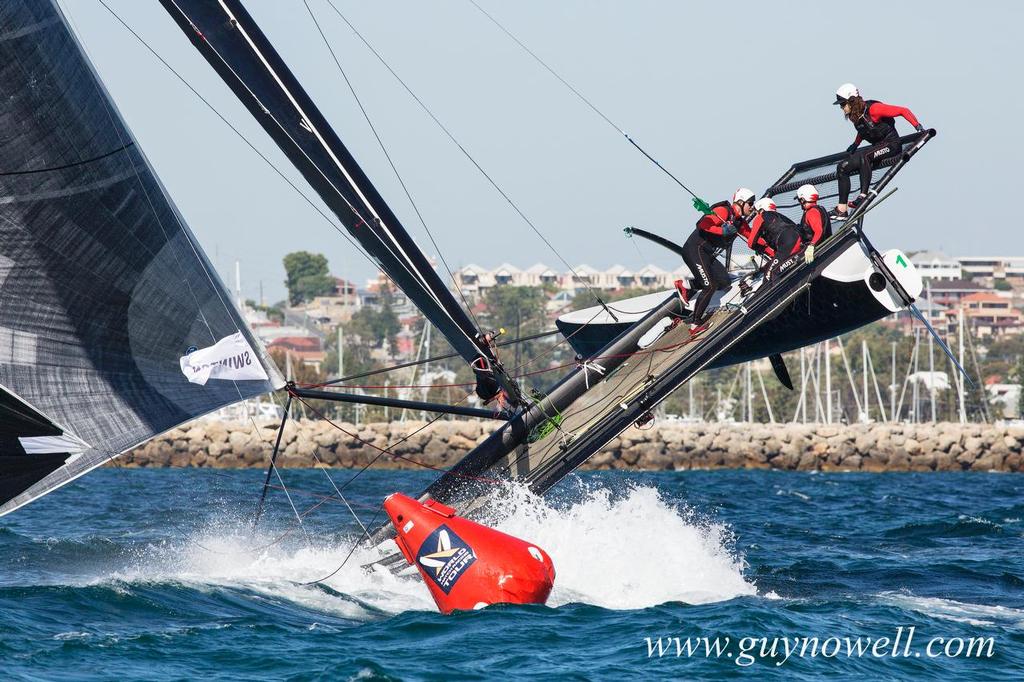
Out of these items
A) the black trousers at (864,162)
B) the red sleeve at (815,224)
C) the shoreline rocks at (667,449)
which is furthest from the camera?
the shoreline rocks at (667,449)

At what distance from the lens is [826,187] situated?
14055 millimetres

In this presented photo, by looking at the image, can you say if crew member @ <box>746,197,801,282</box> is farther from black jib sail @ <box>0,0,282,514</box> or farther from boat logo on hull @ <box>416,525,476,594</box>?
black jib sail @ <box>0,0,282,514</box>

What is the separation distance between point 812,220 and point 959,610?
4.04 m

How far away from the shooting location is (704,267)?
42.1ft

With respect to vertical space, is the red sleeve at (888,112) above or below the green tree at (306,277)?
below

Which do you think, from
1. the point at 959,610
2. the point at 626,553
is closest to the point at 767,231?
the point at 626,553

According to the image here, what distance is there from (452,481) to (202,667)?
481 centimetres

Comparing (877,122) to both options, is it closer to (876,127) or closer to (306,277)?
(876,127)

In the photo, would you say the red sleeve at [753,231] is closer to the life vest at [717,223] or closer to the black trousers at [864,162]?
the life vest at [717,223]

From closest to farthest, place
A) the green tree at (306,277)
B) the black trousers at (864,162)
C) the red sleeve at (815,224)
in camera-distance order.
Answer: the red sleeve at (815,224) < the black trousers at (864,162) < the green tree at (306,277)

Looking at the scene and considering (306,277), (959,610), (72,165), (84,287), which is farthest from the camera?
(306,277)

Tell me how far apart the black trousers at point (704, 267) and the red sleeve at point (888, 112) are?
2133mm

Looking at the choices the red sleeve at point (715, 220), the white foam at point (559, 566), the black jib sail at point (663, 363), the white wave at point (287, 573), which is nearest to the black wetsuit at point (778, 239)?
the black jib sail at point (663, 363)

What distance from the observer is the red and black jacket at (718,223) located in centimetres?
1272
